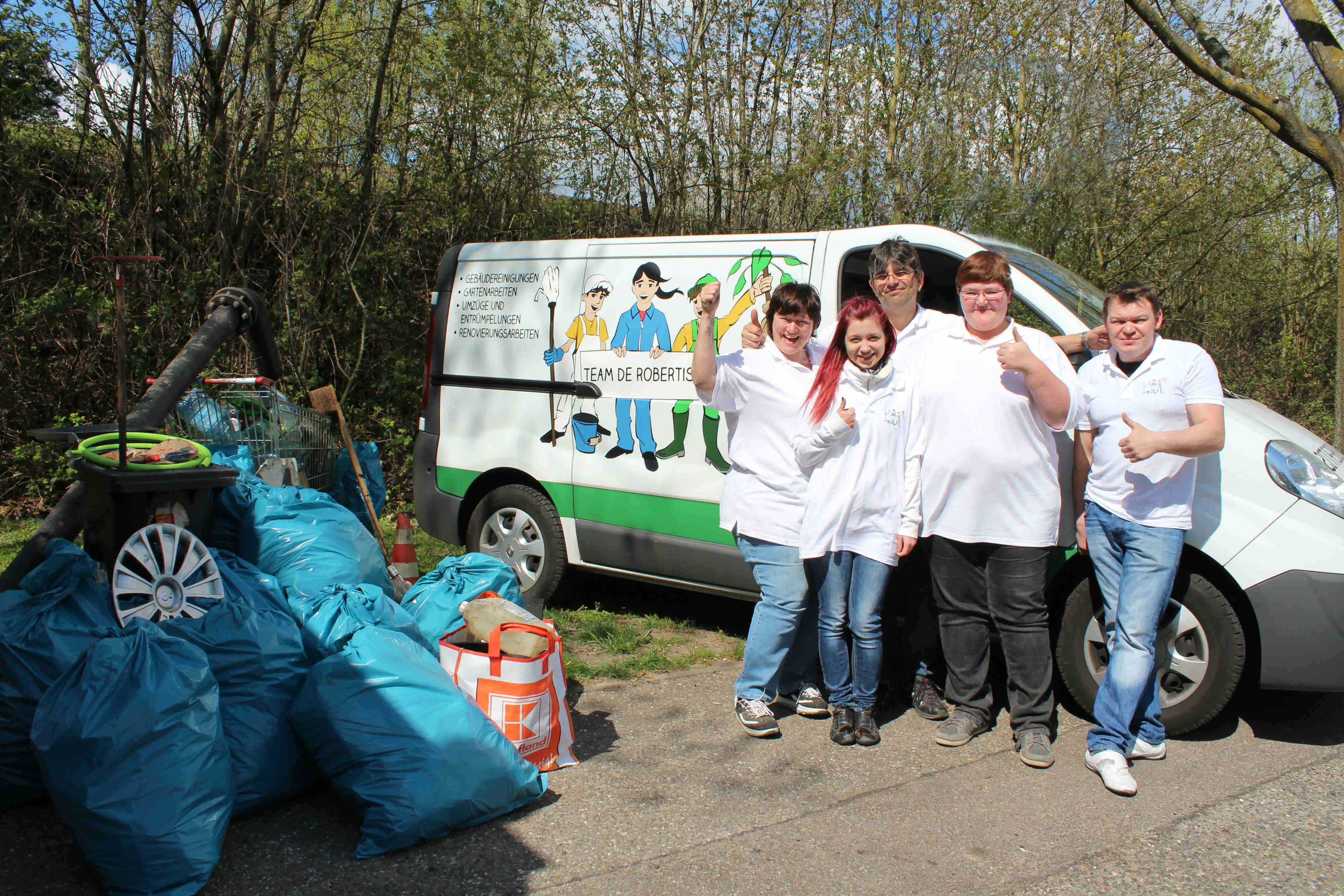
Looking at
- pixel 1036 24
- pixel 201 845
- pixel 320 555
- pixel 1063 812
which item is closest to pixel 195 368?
pixel 320 555

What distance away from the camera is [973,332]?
148 inches

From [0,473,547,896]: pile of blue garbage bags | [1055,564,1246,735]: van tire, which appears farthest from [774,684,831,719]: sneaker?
[0,473,547,896]: pile of blue garbage bags

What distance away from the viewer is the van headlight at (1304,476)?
3.62 m

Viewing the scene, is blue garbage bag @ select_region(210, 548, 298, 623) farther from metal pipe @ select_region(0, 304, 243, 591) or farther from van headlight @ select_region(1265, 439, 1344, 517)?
van headlight @ select_region(1265, 439, 1344, 517)

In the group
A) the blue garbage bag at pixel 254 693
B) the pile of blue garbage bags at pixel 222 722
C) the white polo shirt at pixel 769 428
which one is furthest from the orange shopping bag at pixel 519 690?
the white polo shirt at pixel 769 428

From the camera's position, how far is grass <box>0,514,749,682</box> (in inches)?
191

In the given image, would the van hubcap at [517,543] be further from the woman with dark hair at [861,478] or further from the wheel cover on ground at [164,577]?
the wheel cover on ground at [164,577]

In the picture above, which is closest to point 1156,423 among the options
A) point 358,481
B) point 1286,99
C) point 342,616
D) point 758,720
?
point 758,720

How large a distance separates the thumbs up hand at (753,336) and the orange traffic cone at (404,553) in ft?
7.03

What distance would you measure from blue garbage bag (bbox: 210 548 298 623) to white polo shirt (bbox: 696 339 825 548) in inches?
70.6

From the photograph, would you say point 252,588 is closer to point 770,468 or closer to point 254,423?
point 254,423

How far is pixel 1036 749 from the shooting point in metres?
3.68

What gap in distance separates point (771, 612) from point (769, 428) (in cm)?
76

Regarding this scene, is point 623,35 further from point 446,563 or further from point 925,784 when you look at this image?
point 925,784
